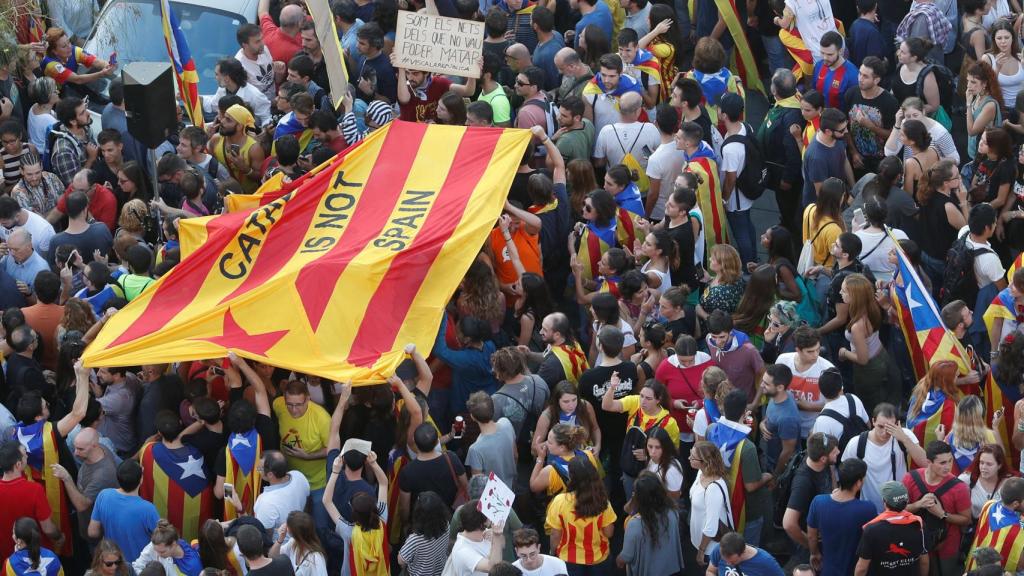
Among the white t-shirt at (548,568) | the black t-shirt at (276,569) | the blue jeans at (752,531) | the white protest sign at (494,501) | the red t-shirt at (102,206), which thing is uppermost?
the white protest sign at (494,501)

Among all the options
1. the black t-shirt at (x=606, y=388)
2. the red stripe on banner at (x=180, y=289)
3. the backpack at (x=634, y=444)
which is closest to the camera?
the backpack at (x=634, y=444)

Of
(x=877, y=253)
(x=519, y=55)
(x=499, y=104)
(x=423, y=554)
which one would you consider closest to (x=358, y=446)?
(x=423, y=554)

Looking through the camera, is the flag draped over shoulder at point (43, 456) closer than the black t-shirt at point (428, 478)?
No

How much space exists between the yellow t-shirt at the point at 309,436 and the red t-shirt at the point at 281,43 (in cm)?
577

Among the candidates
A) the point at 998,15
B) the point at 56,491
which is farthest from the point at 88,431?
the point at 998,15

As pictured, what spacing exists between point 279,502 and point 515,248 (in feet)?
10.0

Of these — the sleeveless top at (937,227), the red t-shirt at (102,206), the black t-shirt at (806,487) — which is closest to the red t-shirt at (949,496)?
the black t-shirt at (806,487)

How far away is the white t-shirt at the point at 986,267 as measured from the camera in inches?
459

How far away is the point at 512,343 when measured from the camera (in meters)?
12.0

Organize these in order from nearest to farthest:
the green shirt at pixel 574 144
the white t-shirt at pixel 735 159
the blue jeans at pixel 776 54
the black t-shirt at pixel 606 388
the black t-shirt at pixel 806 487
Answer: the black t-shirt at pixel 806 487, the black t-shirt at pixel 606 388, the white t-shirt at pixel 735 159, the green shirt at pixel 574 144, the blue jeans at pixel 776 54

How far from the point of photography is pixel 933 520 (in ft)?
32.1

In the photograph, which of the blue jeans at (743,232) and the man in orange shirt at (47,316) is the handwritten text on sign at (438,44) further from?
the man in orange shirt at (47,316)

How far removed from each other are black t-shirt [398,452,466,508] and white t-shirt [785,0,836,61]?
6570 mm

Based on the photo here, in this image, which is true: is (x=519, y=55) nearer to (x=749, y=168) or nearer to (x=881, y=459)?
(x=749, y=168)
